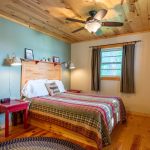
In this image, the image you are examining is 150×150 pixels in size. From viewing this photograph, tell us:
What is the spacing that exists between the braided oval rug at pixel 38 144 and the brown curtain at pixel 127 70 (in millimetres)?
2472

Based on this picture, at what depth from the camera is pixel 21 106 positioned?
2.76 metres

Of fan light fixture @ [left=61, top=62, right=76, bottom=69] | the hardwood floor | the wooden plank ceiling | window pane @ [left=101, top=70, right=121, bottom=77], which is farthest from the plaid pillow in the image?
window pane @ [left=101, top=70, right=121, bottom=77]

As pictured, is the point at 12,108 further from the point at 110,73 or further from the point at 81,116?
the point at 110,73

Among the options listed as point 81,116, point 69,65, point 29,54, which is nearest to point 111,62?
point 69,65

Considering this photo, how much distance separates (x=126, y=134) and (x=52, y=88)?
2060mm

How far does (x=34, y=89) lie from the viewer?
11.0 ft

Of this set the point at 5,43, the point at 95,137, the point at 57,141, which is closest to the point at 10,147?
the point at 57,141

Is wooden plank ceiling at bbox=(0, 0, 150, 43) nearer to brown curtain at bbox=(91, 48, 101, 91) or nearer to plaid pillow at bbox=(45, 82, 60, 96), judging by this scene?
brown curtain at bbox=(91, 48, 101, 91)

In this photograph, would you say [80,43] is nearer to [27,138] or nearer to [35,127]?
[35,127]

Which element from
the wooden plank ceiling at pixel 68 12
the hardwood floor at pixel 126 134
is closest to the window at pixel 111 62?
the wooden plank ceiling at pixel 68 12

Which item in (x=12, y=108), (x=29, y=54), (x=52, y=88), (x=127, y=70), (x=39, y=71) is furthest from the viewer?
(x=127, y=70)

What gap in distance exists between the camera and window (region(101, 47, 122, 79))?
4336mm

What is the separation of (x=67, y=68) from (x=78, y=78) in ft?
1.77

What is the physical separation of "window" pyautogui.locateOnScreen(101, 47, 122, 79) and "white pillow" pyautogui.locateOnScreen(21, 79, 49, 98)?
2020 millimetres
